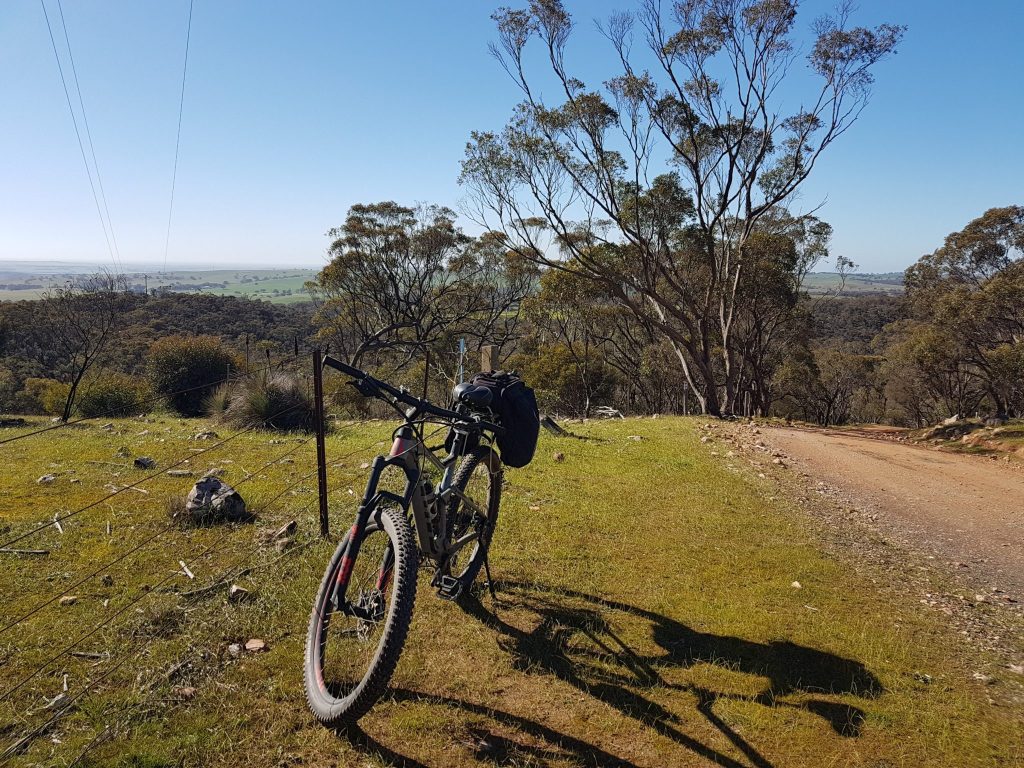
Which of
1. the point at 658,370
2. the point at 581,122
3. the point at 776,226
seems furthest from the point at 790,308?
the point at 581,122

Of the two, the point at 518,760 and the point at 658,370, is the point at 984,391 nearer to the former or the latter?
the point at 658,370

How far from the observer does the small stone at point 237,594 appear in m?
3.43

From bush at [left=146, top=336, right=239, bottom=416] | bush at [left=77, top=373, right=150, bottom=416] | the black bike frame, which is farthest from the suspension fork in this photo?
bush at [left=146, top=336, right=239, bottom=416]

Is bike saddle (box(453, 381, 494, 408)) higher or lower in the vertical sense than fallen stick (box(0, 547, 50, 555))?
higher

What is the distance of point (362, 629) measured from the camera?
2693mm

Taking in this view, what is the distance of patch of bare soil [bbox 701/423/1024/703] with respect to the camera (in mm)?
3910

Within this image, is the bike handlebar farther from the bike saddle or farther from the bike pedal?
the bike pedal

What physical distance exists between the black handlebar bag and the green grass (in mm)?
975

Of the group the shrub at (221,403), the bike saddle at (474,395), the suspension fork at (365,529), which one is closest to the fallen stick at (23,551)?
the suspension fork at (365,529)

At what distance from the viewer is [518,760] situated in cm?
230

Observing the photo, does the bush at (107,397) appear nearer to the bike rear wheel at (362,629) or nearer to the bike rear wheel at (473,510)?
the bike rear wheel at (473,510)

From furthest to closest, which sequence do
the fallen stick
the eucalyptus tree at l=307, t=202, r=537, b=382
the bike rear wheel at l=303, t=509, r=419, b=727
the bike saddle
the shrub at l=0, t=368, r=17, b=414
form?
the eucalyptus tree at l=307, t=202, r=537, b=382, the shrub at l=0, t=368, r=17, b=414, the fallen stick, the bike saddle, the bike rear wheel at l=303, t=509, r=419, b=727

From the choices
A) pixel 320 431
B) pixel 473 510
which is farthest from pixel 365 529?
pixel 320 431

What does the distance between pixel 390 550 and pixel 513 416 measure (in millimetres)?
1101
